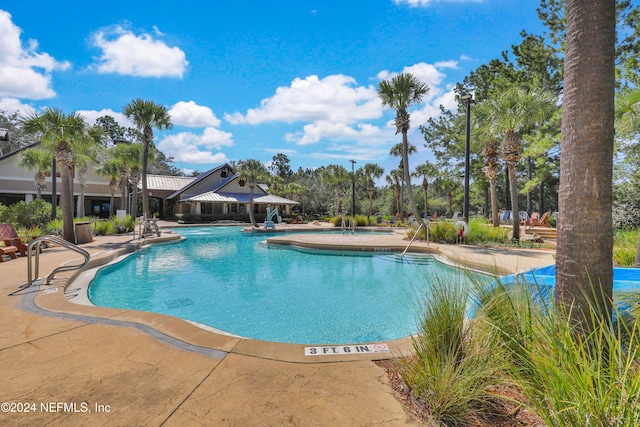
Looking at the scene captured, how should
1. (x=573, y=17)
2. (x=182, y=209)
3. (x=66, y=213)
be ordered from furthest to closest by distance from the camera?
1. (x=182, y=209)
2. (x=66, y=213)
3. (x=573, y=17)

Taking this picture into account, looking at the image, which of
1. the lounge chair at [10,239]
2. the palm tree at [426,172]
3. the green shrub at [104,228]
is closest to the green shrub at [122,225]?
the green shrub at [104,228]

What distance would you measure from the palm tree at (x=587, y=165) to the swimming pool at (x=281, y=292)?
91 cm

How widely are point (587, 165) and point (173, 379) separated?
3614mm

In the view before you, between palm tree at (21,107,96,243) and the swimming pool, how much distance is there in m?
3.73

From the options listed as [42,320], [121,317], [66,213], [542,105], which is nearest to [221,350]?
[121,317]

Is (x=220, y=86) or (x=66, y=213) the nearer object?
(x=66, y=213)

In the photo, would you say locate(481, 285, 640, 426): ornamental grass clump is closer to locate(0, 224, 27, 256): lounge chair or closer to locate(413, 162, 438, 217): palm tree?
locate(0, 224, 27, 256): lounge chair

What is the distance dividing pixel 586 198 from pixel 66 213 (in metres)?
16.0

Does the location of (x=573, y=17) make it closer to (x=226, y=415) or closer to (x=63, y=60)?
(x=226, y=415)

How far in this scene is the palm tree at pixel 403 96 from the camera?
17250mm

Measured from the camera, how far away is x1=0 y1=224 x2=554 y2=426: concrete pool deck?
82.4 inches

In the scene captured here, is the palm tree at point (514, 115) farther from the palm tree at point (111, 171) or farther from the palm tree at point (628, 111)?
the palm tree at point (111, 171)

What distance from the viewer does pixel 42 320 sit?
156 inches

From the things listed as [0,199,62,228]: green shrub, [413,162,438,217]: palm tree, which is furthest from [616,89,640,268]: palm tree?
[0,199,62,228]: green shrub
